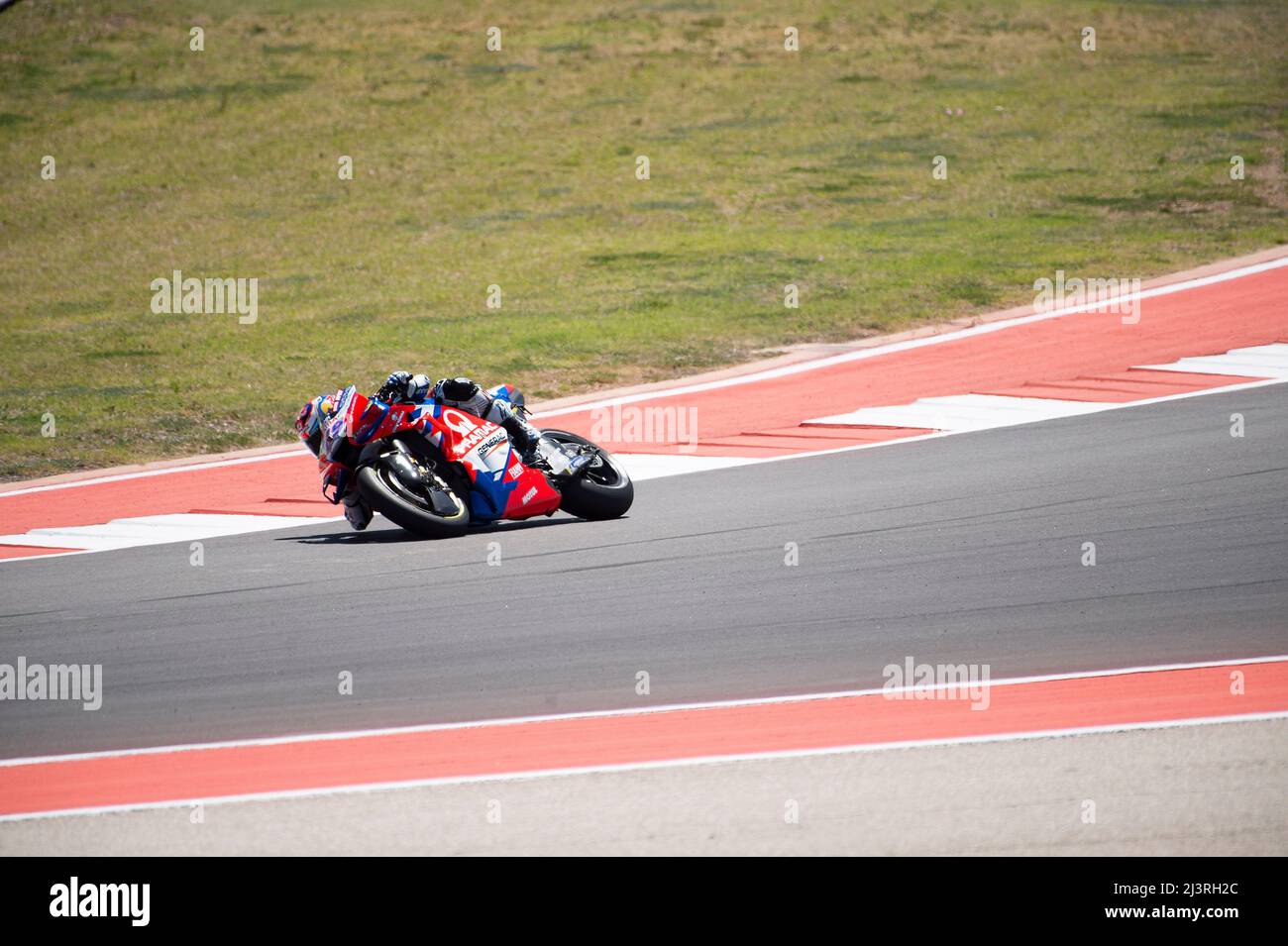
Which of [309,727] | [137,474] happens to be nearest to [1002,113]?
[137,474]

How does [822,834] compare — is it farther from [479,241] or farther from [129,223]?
[129,223]

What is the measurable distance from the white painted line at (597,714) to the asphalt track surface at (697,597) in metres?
0.08

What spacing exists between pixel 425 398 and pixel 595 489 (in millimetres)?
1341

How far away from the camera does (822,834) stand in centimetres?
602

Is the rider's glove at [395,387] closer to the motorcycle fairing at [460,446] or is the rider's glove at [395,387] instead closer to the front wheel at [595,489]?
the motorcycle fairing at [460,446]

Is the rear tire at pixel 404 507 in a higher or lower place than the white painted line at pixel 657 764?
higher

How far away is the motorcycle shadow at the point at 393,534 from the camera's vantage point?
35.8 feet

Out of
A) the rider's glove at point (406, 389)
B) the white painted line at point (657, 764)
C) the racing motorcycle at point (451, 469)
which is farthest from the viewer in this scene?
the rider's glove at point (406, 389)

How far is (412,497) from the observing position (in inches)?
410

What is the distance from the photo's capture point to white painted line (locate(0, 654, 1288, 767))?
7420 millimetres

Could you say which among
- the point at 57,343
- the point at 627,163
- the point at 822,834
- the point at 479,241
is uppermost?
the point at 627,163

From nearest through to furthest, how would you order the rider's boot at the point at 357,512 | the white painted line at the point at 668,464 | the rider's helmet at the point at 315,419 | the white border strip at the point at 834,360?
1. the rider's helmet at the point at 315,419
2. the rider's boot at the point at 357,512
3. the white painted line at the point at 668,464
4. the white border strip at the point at 834,360

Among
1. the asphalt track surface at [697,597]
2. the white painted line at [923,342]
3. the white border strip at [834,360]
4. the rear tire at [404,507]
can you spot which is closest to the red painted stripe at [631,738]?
the asphalt track surface at [697,597]

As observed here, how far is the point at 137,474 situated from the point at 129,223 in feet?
45.0
